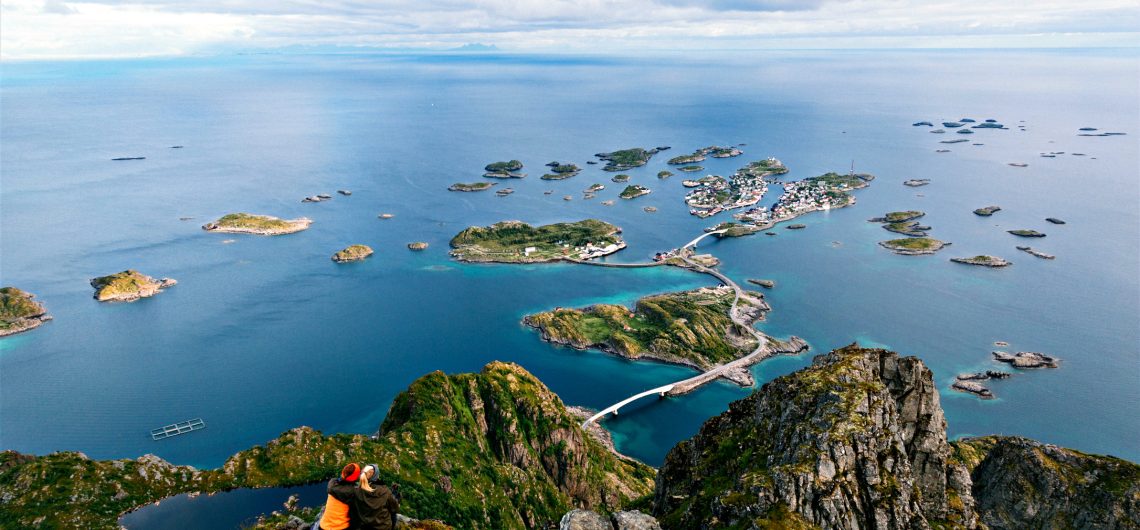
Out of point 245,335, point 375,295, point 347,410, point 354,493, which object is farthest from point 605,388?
point 354,493

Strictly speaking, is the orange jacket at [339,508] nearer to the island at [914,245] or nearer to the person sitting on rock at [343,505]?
the person sitting on rock at [343,505]

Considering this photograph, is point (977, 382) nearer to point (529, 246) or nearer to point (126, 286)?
point (529, 246)

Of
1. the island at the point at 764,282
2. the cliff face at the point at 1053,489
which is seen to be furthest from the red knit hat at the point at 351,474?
the island at the point at 764,282

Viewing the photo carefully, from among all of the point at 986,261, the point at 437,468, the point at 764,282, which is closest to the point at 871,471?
the point at 437,468

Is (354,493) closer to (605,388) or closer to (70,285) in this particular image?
(605,388)

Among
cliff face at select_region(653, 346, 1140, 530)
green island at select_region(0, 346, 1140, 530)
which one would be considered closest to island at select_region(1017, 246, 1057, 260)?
green island at select_region(0, 346, 1140, 530)
